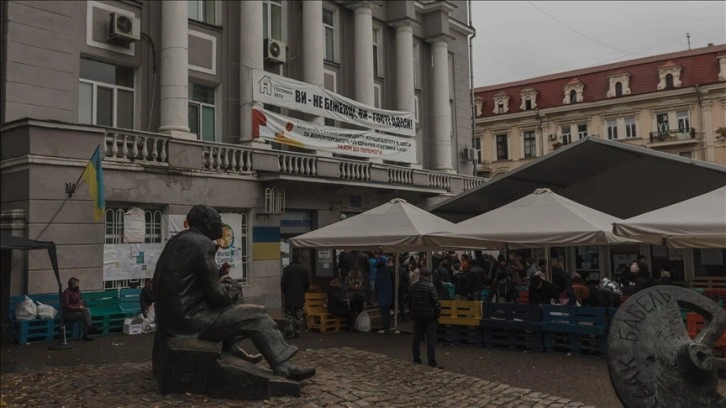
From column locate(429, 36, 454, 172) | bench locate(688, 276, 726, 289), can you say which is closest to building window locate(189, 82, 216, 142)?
column locate(429, 36, 454, 172)

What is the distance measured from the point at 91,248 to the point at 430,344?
8673 mm

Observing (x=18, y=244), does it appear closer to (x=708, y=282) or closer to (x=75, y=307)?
(x=75, y=307)

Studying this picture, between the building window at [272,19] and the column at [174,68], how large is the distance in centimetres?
414

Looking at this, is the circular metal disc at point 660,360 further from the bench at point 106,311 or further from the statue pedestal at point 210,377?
the bench at point 106,311

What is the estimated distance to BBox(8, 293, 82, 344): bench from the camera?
1339cm

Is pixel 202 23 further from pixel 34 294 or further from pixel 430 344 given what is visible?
pixel 430 344

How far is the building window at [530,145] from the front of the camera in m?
58.0

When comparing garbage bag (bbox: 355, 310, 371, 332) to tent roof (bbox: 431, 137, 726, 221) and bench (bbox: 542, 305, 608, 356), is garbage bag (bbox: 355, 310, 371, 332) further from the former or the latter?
tent roof (bbox: 431, 137, 726, 221)

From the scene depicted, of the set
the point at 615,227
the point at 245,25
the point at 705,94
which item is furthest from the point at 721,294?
the point at 705,94

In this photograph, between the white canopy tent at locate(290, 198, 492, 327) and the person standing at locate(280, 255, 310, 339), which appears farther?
the person standing at locate(280, 255, 310, 339)

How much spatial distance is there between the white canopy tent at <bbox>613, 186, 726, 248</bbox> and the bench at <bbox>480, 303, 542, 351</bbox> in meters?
2.48

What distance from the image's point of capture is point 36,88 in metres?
15.1

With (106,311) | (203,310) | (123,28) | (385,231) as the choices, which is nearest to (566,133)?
(123,28)

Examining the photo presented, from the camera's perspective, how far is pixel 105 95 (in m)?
17.6
